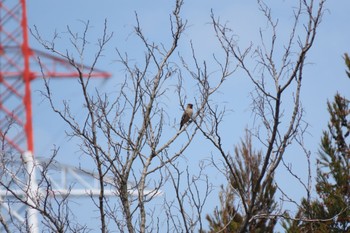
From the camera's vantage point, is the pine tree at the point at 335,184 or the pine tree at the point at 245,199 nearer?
the pine tree at the point at 245,199

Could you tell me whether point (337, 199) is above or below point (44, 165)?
above

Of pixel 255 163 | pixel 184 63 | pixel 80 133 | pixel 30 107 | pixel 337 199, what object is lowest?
pixel 255 163

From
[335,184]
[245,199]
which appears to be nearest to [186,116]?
[245,199]

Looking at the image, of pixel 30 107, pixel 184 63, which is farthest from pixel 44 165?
pixel 30 107

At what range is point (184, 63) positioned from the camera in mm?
5316

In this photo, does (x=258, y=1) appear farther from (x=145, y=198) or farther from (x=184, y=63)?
(x=145, y=198)

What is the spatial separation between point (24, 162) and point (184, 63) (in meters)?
1.52

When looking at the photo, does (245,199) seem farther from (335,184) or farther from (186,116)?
(335,184)

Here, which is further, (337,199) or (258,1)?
(337,199)

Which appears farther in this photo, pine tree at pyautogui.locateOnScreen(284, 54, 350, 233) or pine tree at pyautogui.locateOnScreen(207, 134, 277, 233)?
pine tree at pyautogui.locateOnScreen(284, 54, 350, 233)

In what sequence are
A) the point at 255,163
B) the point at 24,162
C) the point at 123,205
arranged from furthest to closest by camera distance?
the point at 24,162 → the point at 123,205 → the point at 255,163

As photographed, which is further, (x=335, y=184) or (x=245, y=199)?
(x=335, y=184)

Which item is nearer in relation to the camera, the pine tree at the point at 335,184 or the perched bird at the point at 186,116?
the perched bird at the point at 186,116

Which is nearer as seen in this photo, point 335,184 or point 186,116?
point 186,116
